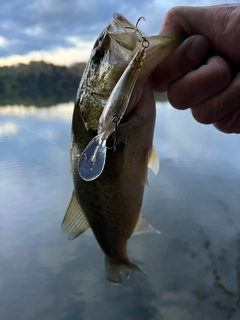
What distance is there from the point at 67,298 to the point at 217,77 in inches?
67.3

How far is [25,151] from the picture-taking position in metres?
4.30

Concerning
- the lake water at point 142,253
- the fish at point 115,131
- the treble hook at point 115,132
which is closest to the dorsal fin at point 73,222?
the fish at point 115,131

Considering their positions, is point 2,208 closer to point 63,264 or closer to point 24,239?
point 24,239

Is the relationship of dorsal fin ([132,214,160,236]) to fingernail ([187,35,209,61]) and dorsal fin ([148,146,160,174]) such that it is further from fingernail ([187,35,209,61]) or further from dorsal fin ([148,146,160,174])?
fingernail ([187,35,209,61])

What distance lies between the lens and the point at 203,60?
0.80 metres

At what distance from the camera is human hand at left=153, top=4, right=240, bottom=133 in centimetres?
76

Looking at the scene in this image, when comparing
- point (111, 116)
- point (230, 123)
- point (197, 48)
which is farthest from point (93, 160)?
point (230, 123)

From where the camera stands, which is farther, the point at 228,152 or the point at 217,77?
the point at 228,152

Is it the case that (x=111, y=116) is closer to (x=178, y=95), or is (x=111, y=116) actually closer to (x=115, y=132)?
(x=115, y=132)

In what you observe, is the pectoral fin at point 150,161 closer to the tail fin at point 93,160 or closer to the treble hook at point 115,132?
the treble hook at point 115,132

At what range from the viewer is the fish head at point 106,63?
68 centimetres

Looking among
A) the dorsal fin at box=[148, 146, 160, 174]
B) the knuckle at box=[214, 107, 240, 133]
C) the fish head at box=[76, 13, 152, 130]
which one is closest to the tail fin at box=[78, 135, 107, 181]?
the fish head at box=[76, 13, 152, 130]

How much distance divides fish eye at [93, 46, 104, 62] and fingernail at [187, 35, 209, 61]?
0.20 meters

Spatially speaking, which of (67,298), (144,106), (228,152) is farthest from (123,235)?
(228,152)
